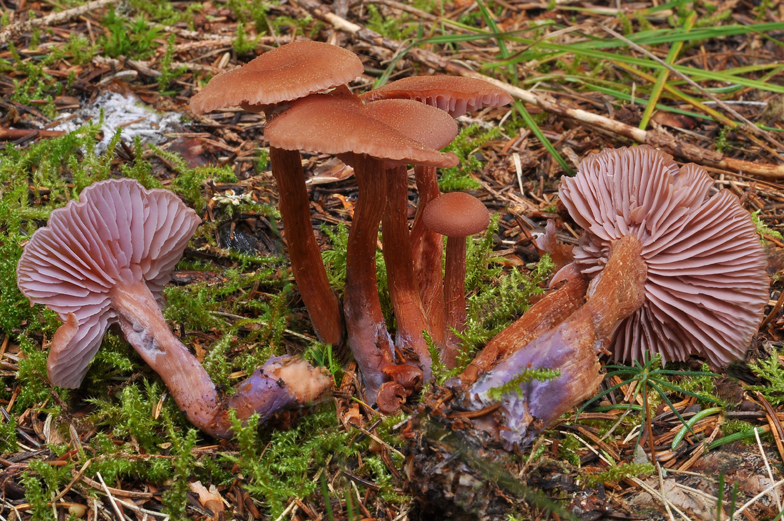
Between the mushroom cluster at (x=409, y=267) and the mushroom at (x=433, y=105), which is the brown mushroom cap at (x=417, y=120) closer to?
the mushroom cluster at (x=409, y=267)

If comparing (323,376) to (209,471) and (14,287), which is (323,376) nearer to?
(209,471)

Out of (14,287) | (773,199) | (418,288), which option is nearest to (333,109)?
(418,288)

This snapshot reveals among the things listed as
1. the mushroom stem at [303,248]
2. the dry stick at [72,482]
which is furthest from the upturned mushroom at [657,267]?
the dry stick at [72,482]

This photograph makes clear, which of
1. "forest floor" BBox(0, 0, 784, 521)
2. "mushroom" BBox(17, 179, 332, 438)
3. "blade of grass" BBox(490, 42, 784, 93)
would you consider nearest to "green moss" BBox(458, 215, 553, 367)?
"forest floor" BBox(0, 0, 784, 521)

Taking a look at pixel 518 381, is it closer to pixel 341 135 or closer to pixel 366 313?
pixel 366 313

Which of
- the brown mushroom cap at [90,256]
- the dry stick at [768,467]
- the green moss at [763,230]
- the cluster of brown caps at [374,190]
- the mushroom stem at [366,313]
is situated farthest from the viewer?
the green moss at [763,230]

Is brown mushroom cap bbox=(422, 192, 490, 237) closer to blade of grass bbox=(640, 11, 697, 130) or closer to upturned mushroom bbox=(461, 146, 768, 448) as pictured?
upturned mushroom bbox=(461, 146, 768, 448)
